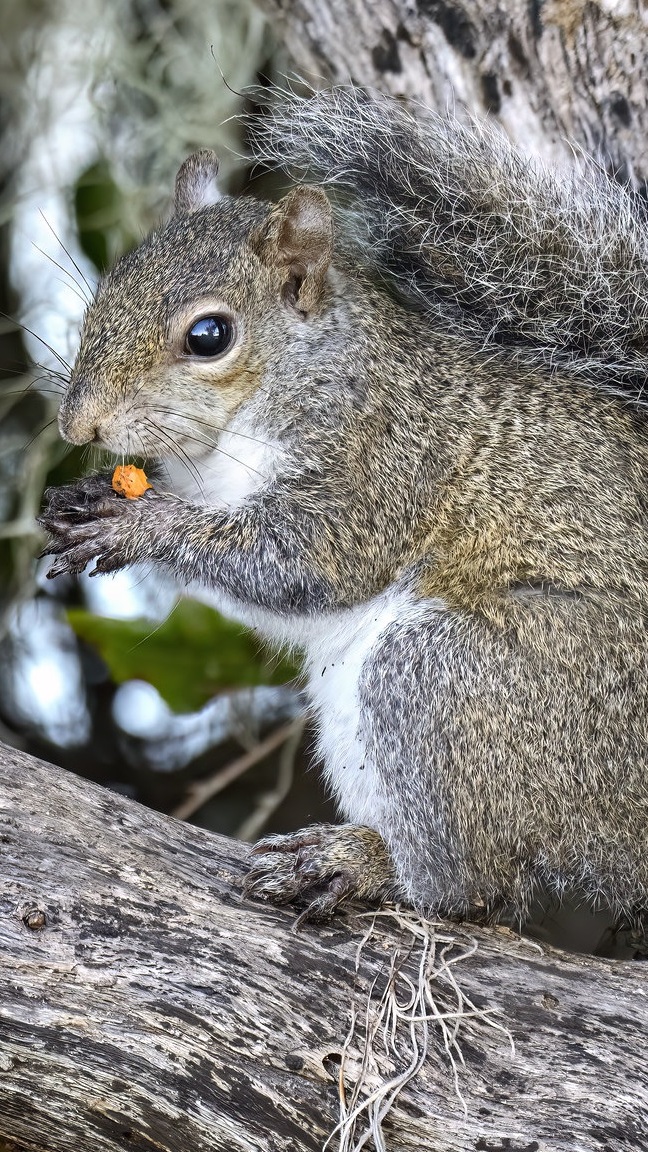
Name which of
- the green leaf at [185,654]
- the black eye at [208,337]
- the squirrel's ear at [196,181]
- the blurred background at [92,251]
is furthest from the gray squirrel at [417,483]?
the blurred background at [92,251]

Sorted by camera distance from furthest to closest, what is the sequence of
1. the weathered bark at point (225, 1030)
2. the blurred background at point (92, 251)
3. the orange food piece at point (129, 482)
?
1. the blurred background at point (92, 251)
2. the orange food piece at point (129, 482)
3. the weathered bark at point (225, 1030)

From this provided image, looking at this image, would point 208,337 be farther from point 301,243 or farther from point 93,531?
point 93,531

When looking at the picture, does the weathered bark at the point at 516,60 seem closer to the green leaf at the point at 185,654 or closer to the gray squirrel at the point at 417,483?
the gray squirrel at the point at 417,483

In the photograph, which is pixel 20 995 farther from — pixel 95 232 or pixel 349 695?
pixel 95 232

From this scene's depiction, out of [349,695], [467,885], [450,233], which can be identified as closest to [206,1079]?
[467,885]

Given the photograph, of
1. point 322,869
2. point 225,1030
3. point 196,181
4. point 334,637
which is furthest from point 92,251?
point 225,1030
